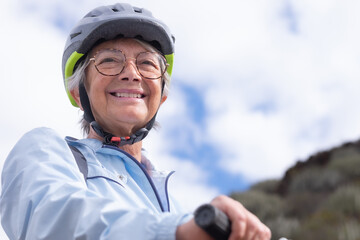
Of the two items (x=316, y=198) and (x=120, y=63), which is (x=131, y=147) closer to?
(x=120, y=63)

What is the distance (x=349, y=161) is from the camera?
67.8ft

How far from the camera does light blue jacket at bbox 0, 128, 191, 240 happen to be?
71.8 inches

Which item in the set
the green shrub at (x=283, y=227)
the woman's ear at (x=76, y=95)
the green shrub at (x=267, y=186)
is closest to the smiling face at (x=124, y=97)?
the woman's ear at (x=76, y=95)

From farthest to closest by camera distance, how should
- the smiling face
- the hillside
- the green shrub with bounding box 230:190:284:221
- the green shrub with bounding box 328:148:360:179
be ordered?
the green shrub with bounding box 328:148:360:179, the green shrub with bounding box 230:190:284:221, the hillside, the smiling face

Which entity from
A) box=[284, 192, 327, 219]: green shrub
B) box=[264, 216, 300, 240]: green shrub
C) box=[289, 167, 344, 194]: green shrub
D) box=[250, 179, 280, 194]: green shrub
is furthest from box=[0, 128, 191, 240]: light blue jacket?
box=[250, 179, 280, 194]: green shrub

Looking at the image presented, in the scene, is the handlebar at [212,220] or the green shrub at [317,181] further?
the green shrub at [317,181]

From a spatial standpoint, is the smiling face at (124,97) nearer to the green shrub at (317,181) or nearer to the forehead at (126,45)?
the forehead at (126,45)

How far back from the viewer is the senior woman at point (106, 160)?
182cm

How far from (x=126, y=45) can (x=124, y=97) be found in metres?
0.32

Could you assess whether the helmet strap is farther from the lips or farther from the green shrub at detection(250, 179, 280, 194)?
the green shrub at detection(250, 179, 280, 194)

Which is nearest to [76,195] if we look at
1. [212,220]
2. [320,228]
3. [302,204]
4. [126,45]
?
[212,220]

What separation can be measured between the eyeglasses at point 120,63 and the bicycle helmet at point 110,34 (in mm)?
142

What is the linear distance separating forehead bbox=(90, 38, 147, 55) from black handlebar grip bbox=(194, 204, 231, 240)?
1741 millimetres

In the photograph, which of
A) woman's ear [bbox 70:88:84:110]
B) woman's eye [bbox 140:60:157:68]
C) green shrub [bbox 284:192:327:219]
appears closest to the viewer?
woman's eye [bbox 140:60:157:68]
